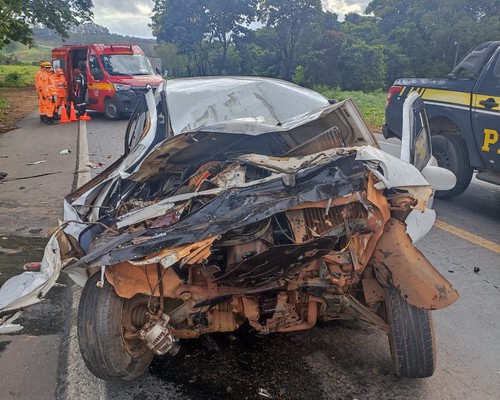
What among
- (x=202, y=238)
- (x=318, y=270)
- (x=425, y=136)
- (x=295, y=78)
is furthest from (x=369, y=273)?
(x=295, y=78)

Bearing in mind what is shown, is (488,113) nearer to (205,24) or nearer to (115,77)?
(115,77)

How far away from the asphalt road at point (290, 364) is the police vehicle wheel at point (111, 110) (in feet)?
40.6

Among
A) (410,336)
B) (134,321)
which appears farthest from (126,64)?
(410,336)

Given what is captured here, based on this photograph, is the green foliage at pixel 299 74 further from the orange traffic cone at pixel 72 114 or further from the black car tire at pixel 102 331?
the black car tire at pixel 102 331

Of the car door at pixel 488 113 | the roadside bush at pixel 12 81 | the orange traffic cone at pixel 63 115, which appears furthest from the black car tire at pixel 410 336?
the roadside bush at pixel 12 81

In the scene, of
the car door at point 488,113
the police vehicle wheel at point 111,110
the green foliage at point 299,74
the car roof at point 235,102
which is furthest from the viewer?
→ the green foliage at point 299,74

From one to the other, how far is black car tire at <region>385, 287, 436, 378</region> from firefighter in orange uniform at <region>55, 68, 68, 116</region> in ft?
45.3

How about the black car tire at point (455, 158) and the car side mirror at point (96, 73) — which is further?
the car side mirror at point (96, 73)

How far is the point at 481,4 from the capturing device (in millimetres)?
37625

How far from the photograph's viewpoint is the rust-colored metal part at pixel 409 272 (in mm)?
2596

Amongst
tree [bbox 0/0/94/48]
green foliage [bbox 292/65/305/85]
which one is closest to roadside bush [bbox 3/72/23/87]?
tree [bbox 0/0/94/48]

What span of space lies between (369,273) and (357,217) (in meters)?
0.49

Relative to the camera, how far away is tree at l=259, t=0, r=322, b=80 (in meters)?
41.4

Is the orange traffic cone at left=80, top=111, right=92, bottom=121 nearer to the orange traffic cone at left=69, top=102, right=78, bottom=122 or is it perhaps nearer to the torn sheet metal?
the orange traffic cone at left=69, top=102, right=78, bottom=122
